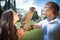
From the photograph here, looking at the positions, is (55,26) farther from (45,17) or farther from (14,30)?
(14,30)

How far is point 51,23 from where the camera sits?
155 cm

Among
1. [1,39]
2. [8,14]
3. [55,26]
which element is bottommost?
[1,39]

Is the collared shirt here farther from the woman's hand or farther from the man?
the woman's hand

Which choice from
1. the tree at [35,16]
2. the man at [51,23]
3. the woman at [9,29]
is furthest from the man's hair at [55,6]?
the woman at [9,29]

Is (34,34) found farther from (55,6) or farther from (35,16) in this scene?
(55,6)

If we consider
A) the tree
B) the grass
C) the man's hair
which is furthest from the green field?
the man's hair

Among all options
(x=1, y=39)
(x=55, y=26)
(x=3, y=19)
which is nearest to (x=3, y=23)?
(x=3, y=19)

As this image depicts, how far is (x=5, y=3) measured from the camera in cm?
160

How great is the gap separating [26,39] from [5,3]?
0.43 meters

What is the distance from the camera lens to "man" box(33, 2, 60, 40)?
152cm

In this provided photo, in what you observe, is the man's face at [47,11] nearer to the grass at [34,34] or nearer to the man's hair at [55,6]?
the man's hair at [55,6]

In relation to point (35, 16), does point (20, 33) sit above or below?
below

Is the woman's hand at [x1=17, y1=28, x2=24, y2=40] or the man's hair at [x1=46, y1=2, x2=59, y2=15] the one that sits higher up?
the man's hair at [x1=46, y1=2, x2=59, y2=15]

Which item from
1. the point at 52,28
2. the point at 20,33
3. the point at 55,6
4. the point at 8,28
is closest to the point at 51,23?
the point at 52,28
